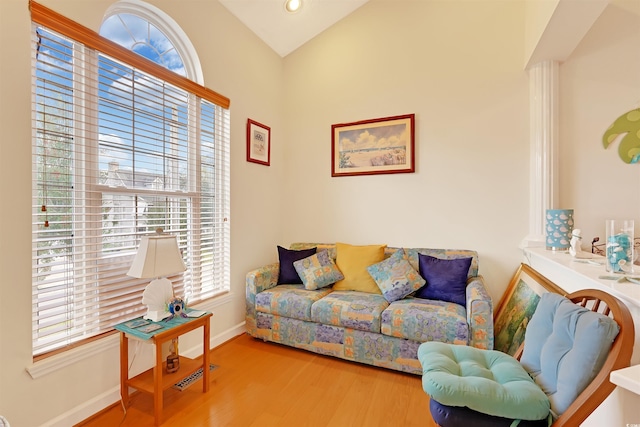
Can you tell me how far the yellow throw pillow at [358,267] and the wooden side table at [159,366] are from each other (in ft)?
4.39

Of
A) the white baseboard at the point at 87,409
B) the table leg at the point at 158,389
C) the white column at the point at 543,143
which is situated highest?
the white column at the point at 543,143

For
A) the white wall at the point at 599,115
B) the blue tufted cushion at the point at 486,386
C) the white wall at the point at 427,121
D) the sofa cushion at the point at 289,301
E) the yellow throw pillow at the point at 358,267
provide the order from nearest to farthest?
the blue tufted cushion at the point at 486,386, the white wall at the point at 599,115, the sofa cushion at the point at 289,301, the white wall at the point at 427,121, the yellow throw pillow at the point at 358,267

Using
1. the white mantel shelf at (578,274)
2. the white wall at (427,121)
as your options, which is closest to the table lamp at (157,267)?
the white wall at (427,121)

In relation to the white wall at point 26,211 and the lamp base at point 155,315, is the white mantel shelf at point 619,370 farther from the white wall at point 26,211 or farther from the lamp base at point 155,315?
the white wall at point 26,211

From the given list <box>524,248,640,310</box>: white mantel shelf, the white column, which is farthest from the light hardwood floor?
the white column

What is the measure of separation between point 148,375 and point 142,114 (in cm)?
179

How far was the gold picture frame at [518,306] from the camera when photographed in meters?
2.07

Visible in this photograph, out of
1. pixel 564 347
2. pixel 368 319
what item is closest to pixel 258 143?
pixel 368 319

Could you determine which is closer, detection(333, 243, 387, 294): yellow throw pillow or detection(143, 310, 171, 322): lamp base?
detection(143, 310, 171, 322): lamp base

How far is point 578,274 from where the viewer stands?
145 centimetres

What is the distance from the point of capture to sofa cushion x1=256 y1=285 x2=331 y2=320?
8.14 ft

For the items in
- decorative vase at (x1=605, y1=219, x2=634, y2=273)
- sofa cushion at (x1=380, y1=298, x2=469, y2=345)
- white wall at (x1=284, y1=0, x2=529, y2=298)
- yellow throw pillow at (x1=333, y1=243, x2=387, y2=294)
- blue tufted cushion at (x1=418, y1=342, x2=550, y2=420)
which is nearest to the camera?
blue tufted cushion at (x1=418, y1=342, x2=550, y2=420)

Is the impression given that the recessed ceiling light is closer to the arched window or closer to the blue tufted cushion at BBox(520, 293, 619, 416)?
the arched window

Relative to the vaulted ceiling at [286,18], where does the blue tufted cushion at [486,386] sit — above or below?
below
